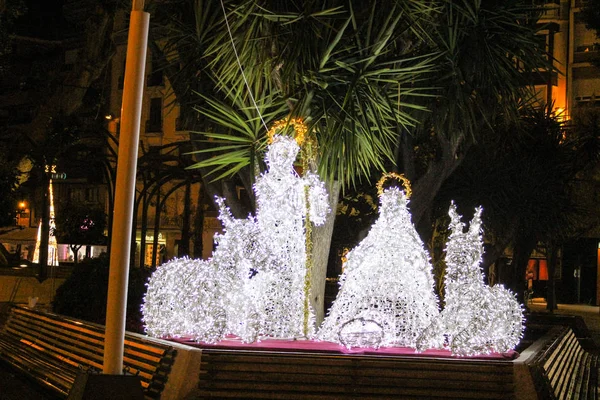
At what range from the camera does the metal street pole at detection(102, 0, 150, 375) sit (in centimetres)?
823

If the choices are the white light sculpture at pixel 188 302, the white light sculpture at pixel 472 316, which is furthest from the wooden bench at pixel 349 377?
the white light sculpture at pixel 188 302

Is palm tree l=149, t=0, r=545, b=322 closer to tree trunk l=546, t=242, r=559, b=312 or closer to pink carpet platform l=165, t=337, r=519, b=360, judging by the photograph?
pink carpet platform l=165, t=337, r=519, b=360

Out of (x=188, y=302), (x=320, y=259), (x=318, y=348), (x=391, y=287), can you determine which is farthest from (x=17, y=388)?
(x=391, y=287)

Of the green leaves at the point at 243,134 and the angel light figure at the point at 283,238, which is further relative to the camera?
the green leaves at the point at 243,134

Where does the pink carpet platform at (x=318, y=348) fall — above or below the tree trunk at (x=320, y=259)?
below

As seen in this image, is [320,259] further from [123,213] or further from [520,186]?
[520,186]

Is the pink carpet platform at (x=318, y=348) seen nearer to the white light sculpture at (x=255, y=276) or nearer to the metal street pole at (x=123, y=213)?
the white light sculpture at (x=255, y=276)

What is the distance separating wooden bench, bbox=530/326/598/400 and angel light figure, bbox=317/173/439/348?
1.72 m

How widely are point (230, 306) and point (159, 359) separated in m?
2.48

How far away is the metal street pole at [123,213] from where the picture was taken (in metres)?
8.23

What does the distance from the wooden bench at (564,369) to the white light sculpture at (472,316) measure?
569mm

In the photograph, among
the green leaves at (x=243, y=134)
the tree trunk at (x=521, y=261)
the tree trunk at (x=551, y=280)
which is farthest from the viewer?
the tree trunk at (x=551, y=280)

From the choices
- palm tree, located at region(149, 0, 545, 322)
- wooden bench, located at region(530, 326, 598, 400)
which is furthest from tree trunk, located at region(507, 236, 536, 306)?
palm tree, located at region(149, 0, 545, 322)

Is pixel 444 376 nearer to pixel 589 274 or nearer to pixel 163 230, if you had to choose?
pixel 589 274
